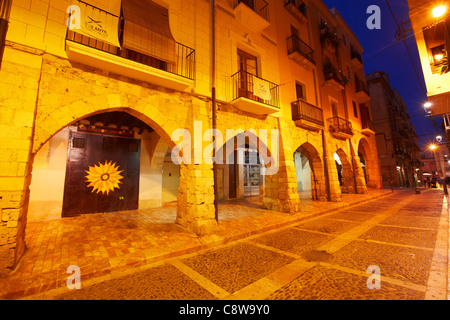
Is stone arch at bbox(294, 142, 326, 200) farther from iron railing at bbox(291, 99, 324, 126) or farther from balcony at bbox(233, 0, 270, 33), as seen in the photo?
balcony at bbox(233, 0, 270, 33)

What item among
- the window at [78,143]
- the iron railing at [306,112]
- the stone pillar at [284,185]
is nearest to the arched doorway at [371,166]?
the iron railing at [306,112]

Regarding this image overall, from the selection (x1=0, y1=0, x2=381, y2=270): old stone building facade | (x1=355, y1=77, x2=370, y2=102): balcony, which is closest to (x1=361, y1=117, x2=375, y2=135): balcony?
(x1=355, y1=77, x2=370, y2=102): balcony

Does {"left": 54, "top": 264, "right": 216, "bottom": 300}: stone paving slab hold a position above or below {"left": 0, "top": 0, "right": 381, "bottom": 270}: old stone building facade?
below

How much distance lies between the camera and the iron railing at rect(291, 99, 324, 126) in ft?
29.4

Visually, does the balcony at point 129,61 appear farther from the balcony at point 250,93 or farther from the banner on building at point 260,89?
the banner on building at point 260,89

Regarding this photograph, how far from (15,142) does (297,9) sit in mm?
13661

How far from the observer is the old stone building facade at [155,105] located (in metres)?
3.62

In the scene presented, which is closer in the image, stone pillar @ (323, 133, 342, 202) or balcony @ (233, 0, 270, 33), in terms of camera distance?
balcony @ (233, 0, 270, 33)

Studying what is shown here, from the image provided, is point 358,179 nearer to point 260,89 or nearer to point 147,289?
point 260,89

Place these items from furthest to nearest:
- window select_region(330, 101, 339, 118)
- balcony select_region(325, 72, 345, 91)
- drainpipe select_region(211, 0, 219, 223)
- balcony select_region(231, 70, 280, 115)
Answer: window select_region(330, 101, 339, 118)
balcony select_region(325, 72, 345, 91)
balcony select_region(231, 70, 280, 115)
drainpipe select_region(211, 0, 219, 223)

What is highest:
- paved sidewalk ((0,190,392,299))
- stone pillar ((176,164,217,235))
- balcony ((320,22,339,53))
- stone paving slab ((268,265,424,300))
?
balcony ((320,22,339,53))

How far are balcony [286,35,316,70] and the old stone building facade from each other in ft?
0.24

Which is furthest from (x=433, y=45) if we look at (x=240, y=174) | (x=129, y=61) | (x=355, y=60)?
(x=129, y=61)

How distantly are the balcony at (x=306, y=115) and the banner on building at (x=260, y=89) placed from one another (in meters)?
2.39
